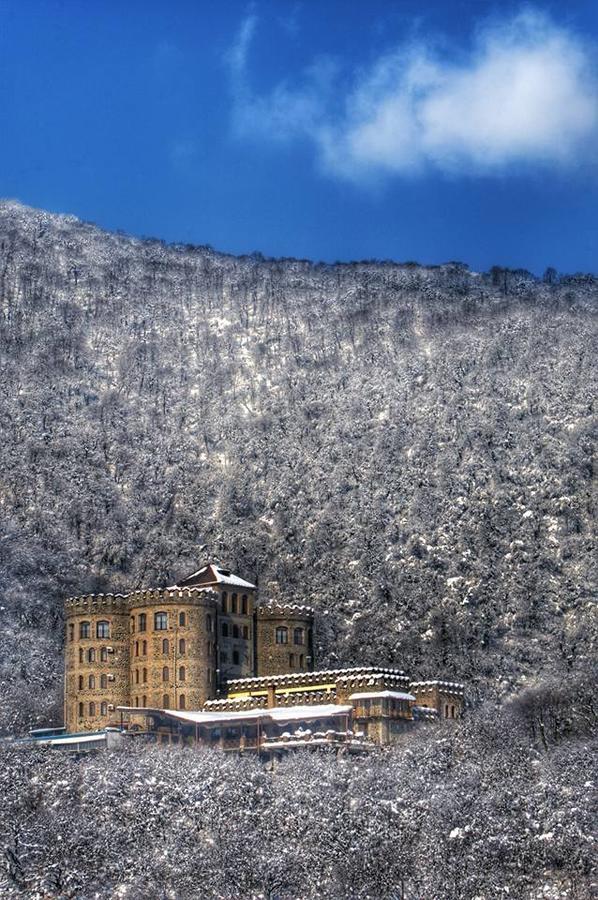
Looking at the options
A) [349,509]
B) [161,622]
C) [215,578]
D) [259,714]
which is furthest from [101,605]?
[349,509]

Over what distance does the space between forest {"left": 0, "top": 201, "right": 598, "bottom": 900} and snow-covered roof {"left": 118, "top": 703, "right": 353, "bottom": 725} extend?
5.31 meters

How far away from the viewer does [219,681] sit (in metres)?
128

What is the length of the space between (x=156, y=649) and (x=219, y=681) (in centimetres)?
550

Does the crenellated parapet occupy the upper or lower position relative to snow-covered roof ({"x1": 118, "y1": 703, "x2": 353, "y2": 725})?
upper

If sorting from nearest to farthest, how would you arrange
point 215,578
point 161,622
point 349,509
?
1. point 161,622
2. point 215,578
3. point 349,509

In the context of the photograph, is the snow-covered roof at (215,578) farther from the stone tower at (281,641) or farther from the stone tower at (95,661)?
the stone tower at (95,661)

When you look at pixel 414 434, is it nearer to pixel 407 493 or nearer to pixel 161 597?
pixel 407 493

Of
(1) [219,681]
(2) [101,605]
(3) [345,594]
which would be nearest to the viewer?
(1) [219,681]

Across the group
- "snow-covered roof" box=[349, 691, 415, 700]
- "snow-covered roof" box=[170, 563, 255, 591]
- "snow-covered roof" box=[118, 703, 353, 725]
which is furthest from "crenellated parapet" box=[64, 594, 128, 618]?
"snow-covered roof" box=[349, 691, 415, 700]

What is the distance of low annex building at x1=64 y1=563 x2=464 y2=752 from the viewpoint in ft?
386

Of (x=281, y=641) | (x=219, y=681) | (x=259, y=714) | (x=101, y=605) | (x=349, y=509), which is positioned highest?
(x=349, y=509)

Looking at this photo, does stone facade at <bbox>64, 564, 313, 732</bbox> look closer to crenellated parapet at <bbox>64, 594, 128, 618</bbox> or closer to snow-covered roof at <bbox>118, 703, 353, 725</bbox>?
crenellated parapet at <bbox>64, 594, 128, 618</bbox>

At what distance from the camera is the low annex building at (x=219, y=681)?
117562 mm

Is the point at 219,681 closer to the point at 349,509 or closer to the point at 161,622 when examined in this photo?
the point at 161,622
